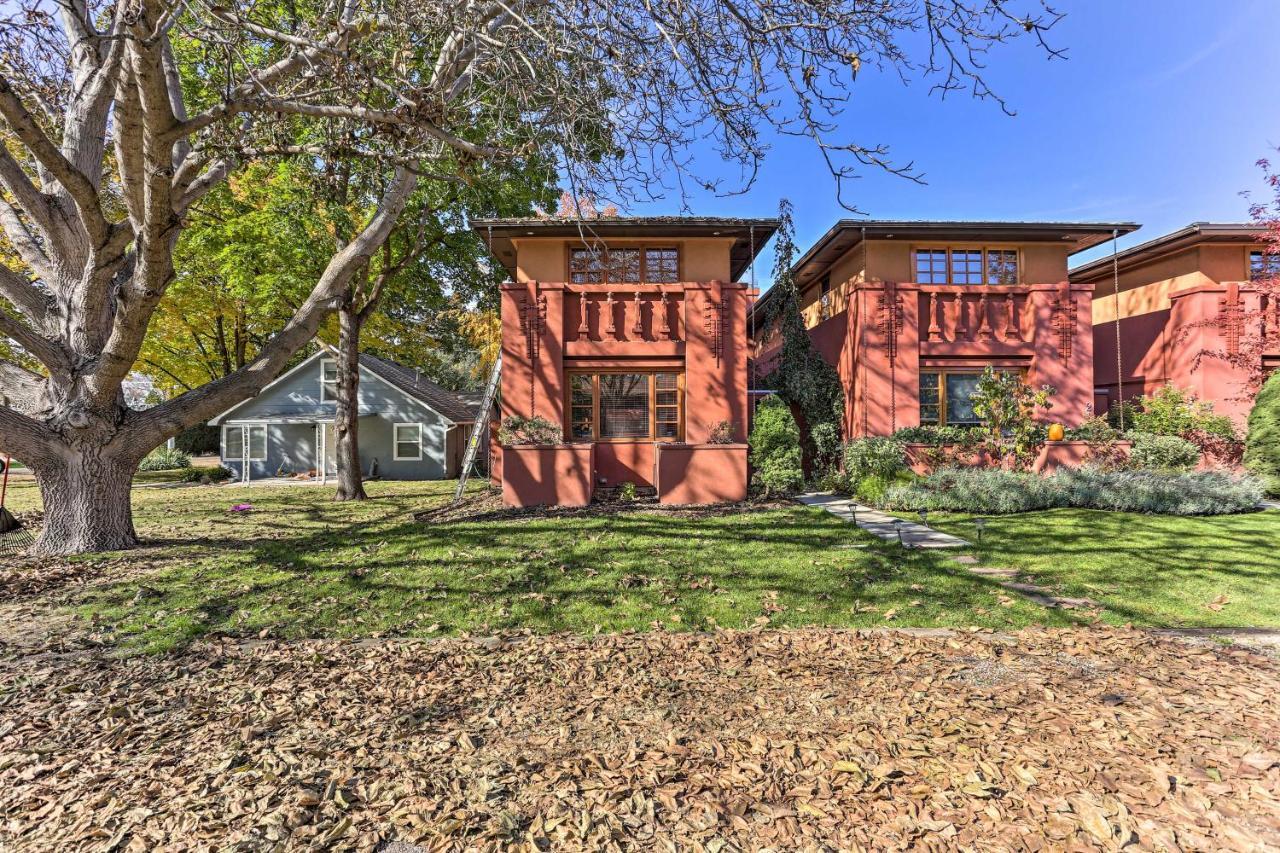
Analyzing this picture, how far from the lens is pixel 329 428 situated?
21312 mm

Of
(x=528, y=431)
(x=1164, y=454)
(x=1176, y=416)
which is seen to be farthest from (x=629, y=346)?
(x=1176, y=416)

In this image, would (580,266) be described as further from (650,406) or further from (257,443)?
(257,443)

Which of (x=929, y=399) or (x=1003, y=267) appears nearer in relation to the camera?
(x=929, y=399)

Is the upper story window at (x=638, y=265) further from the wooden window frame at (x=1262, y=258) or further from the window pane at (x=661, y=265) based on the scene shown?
the wooden window frame at (x=1262, y=258)

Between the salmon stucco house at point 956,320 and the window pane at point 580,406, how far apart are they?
6383 mm

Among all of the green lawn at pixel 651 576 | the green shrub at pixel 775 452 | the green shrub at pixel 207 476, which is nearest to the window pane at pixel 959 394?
the green lawn at pixel 651 576

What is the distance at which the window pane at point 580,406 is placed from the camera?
12312mm

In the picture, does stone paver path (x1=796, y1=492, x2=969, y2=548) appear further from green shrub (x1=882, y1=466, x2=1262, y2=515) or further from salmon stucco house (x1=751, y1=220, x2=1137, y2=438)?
salmon stucco house (x1=751, y1=220, x2=1137, y2=438)

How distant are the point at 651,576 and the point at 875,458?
723cm

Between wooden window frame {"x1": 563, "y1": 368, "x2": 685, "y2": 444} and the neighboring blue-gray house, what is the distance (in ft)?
34.7

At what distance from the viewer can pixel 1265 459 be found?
10.7 m

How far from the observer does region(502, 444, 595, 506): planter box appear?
10609 mm

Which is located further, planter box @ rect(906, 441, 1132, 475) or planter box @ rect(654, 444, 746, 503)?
planter box @ rect(906, 441, 1132, 475)

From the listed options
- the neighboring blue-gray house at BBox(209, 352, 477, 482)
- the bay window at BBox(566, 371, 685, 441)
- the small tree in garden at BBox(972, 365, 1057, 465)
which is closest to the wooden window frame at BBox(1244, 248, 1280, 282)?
the small tree in garden at BBox(972, 365, 1057, 465)
